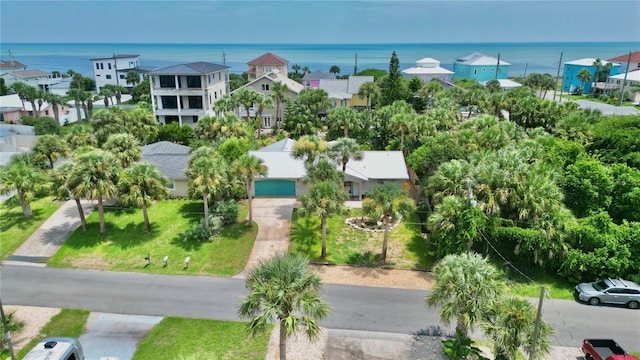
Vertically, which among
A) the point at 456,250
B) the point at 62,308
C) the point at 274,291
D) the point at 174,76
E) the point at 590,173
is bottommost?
the point at 62,308

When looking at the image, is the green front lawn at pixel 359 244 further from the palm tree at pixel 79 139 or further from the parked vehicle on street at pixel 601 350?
the palm tree at pixel 79 139

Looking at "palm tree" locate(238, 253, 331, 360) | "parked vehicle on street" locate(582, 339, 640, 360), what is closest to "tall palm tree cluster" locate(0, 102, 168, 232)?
"palm tree" locate(238, 253, 331, 360)

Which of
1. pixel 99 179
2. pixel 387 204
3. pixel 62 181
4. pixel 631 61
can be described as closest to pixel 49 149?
pixel 62 181

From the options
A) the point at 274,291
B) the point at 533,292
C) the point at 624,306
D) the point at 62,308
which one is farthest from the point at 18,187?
the point at 624,306

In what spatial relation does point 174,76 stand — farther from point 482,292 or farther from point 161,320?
point 482,292

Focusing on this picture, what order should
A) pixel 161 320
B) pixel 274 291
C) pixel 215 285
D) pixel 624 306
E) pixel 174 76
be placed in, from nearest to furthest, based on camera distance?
pixel 274 291
pixel 161 320
pixel 624 306
pixel 215 285
pixel 174 76

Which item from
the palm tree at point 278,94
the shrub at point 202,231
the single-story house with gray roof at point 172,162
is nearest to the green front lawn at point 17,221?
the single-story house with gray roof at point 172,162
